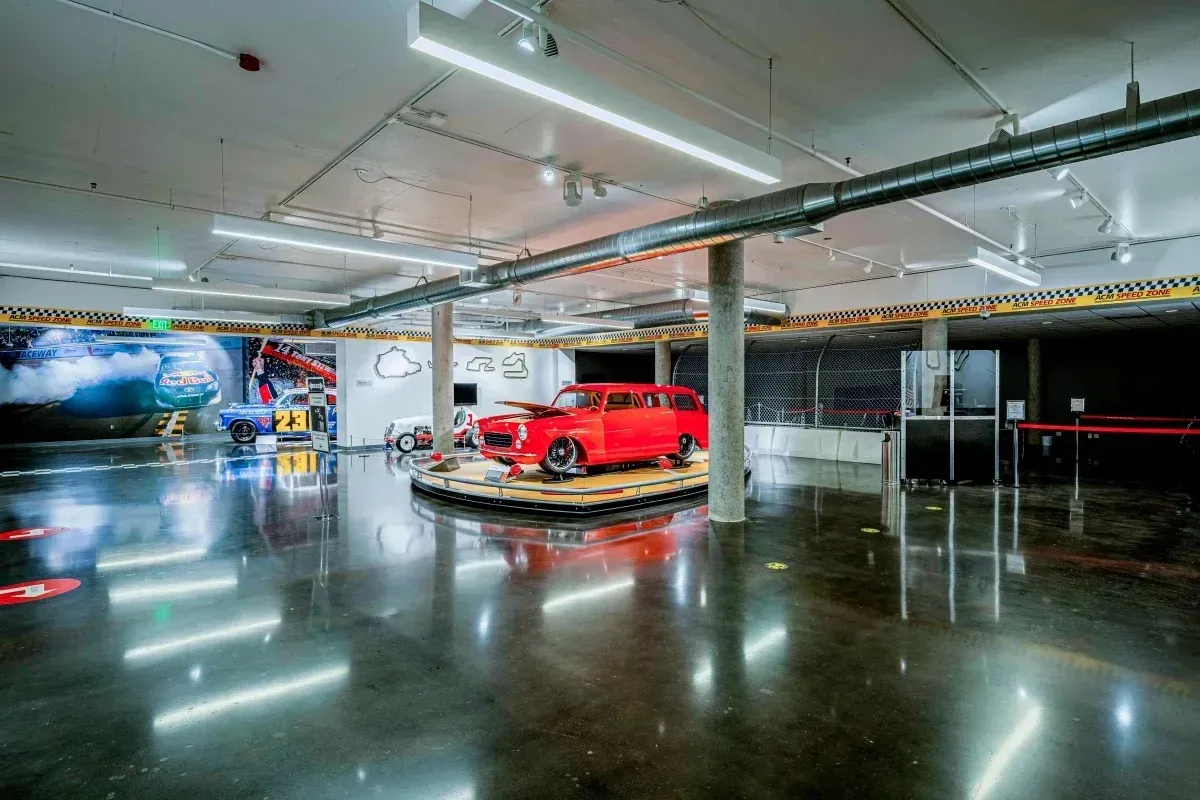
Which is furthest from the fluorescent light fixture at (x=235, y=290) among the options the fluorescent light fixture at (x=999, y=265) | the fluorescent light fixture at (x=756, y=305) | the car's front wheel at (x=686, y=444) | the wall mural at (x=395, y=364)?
the fluorescent light fixture at (x=999, y=265)

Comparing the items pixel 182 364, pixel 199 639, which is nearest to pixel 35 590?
pixel 199 639

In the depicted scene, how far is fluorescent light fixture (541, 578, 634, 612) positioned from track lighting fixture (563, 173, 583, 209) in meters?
4.12

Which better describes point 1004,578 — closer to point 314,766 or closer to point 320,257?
point 314,766

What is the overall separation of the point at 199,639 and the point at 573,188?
5.19 meters

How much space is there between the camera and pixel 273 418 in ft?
55.8

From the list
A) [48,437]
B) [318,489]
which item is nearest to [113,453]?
[48,437]

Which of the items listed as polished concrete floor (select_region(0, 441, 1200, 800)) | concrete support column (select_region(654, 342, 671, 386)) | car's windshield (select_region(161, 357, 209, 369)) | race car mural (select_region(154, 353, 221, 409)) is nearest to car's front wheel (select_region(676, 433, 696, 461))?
polished concrete floor (select_region(0, 441, 1200, 800))

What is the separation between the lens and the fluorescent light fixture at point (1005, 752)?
2299 millimetres

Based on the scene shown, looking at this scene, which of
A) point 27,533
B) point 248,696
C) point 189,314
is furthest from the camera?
point 189,314

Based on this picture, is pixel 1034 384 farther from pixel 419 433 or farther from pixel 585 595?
pixel 419 433

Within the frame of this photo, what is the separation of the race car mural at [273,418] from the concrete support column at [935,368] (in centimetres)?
1486

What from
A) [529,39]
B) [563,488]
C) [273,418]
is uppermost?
[529,39]

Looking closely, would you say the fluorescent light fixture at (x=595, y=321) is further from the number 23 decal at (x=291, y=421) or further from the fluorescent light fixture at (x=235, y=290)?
the number 23 decal at (x=291, y=421)

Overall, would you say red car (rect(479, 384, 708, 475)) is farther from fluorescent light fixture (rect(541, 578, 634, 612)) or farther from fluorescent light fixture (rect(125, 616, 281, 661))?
fluorescent light fixture (rect(125, 616, 281, 661))
